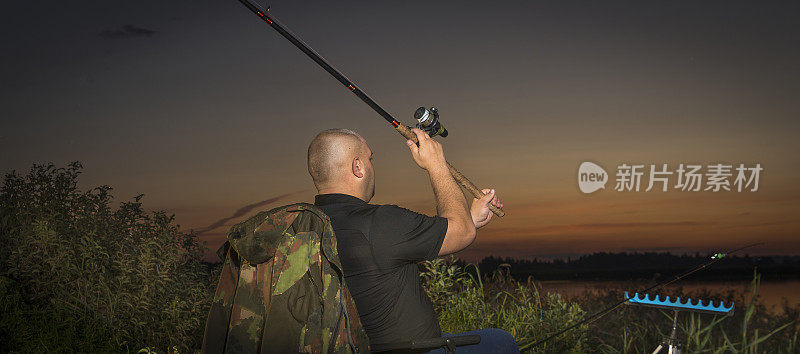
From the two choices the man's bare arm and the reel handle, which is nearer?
the man's bare arm

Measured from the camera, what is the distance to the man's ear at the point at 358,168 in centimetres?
310

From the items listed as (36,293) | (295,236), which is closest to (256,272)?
(295,236)

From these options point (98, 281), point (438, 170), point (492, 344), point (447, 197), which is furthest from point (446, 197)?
point (98, 281)

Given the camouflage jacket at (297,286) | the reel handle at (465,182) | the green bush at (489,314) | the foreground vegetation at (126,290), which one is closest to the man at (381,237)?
the camouflage jacket at (297,286)

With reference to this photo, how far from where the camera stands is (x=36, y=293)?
21.7 ft

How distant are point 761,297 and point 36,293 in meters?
9.59

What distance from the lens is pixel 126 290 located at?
614cm

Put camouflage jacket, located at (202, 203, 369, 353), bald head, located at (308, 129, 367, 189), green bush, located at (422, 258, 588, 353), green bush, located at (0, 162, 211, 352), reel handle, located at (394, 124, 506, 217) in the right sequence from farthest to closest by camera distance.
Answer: green bush, located at (422, 258, 588, 353)
green bush, located at (0, 162, 211, 352)
reel handle, located at (394, 124, 506, 217)
bald head, located at (308, 129, 367, 189)
camouflage jacket, located at (202, 203, 369, 353)

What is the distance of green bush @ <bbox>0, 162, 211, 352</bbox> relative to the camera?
5.94 metres

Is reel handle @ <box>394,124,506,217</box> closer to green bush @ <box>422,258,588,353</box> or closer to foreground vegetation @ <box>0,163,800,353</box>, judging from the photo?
foreground vegetation @ <box>0,163,800,353</box>

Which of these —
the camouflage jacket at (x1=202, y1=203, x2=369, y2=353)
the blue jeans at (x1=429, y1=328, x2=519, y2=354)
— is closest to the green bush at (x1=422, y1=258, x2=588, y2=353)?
the blue jeans at (x1=429, y1=328, x2=519, y2=354)

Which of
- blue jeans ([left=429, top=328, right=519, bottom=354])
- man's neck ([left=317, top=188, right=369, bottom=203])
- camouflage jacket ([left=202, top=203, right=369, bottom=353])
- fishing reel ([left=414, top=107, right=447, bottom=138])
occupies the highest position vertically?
fishing reel ([left=414, top=107, right=447, bottom=138])

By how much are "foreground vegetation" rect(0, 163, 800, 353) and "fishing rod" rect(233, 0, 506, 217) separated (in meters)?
2.57

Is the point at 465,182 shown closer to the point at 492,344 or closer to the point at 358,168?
the point at 358,168
